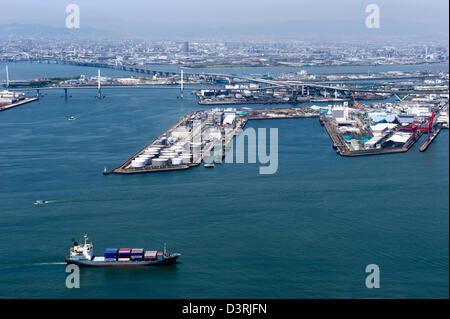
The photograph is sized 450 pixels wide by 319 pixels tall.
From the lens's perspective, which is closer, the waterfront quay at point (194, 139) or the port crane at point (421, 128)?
the waterfront quay at point (194, 139)

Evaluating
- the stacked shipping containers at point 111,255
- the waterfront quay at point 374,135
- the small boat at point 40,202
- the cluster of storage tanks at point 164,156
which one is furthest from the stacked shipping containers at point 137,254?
the waterfront quay at point 374,135

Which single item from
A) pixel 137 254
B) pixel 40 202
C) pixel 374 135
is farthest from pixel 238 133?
pixel 137 254

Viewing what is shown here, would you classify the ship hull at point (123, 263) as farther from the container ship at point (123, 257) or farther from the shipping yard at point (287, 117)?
the shipping yard at point (287, 117)

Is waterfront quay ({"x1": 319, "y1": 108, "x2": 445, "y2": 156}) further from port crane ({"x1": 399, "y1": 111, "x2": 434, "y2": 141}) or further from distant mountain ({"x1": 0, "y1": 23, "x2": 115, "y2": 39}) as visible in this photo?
distant mountain ({"x1": 0, "y1": 23, "x2": 115, "y2": 39})

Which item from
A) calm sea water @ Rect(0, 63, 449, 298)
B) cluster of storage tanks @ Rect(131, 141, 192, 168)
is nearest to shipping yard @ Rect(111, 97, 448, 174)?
cluster of storage tanks @ Rect(131, 141, 192, 168)

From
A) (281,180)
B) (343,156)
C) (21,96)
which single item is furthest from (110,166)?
(21,96)

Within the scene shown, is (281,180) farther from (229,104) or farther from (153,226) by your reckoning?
(229,104)
